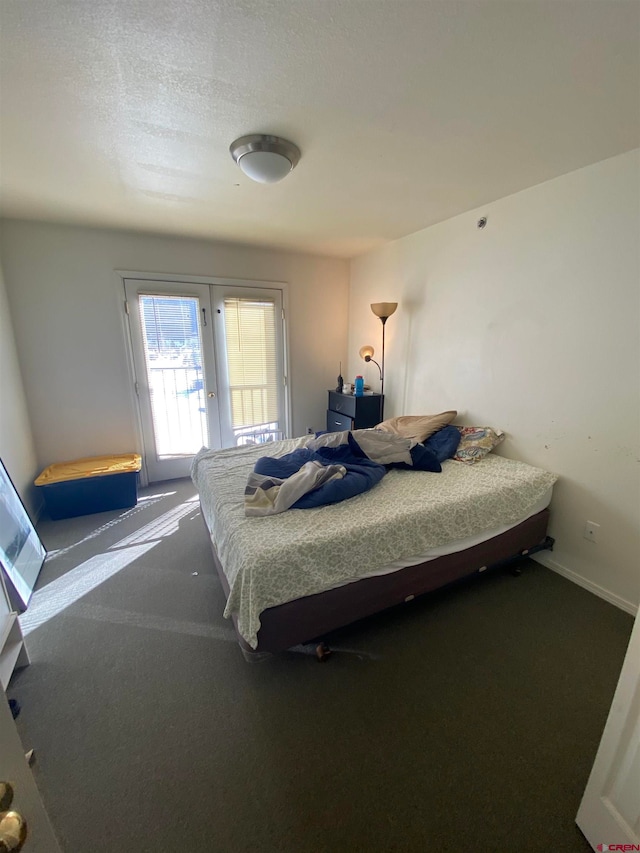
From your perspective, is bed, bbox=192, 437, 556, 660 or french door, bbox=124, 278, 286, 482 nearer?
bed, bbox=192, 437, 556, 660

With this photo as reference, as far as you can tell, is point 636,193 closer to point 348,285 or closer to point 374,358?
point 374,358

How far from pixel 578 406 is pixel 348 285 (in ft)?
9.61

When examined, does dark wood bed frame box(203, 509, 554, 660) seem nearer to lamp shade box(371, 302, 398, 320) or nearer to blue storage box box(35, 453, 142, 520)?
blue storage box box(35, 453, 142, 520)

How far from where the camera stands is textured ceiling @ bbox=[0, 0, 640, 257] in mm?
1061

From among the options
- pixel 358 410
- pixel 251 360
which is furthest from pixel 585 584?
pixel 251 360

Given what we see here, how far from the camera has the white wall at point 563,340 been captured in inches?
74.8

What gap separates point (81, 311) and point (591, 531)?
14.3ft

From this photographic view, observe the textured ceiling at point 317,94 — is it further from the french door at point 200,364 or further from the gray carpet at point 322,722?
the gray carpet at point 322,722

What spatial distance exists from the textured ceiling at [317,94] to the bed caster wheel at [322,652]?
2414mm

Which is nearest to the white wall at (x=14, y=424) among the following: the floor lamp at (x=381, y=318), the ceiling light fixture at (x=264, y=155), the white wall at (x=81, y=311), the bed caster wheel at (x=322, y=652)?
the white wall at (x=81, y=311)

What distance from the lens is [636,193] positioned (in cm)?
178

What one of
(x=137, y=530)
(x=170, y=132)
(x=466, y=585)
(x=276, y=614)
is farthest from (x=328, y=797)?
(x=170, y=132)

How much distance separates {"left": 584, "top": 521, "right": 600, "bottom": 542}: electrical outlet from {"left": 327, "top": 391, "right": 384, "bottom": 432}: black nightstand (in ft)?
6.81

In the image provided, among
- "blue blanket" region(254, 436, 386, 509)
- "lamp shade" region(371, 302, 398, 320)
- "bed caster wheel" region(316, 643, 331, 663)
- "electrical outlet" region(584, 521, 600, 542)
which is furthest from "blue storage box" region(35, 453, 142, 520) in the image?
"electrical outlet" region(584, 521, 600, 542)
